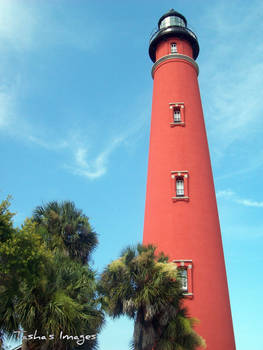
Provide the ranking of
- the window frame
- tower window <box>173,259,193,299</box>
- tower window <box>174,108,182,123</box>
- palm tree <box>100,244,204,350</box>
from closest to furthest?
palm tree <box>100,244,204,350</box>, tower window <box>173,259,193,299</box>, tower window <box>174,108,182,123</box>, the window frame

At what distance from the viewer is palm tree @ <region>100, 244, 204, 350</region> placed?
1591 cm

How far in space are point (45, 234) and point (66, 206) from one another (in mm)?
2561

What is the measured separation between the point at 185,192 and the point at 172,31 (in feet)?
43.1

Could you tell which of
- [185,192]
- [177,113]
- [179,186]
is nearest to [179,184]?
[179,186]

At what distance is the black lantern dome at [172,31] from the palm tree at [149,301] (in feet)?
61.5

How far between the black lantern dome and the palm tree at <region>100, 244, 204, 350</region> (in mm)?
18756

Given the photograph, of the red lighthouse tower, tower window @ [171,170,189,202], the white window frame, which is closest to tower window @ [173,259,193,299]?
the red lighthouse tower

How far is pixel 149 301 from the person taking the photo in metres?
15.8

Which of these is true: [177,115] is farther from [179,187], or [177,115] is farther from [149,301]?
[149,301]

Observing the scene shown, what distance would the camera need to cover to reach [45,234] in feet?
67.8

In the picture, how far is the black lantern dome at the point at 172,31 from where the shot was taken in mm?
29531

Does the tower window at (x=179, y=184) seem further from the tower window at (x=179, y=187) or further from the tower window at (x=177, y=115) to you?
the tower window at (x=177, y=115)

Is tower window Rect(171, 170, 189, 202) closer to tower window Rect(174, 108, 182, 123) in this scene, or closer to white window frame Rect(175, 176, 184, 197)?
white window frame Rect(175, 176, 184, 197)

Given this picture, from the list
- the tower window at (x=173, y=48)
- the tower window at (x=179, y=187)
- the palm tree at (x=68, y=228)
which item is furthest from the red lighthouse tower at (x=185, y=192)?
the palm tree at (x=68, y=228)
